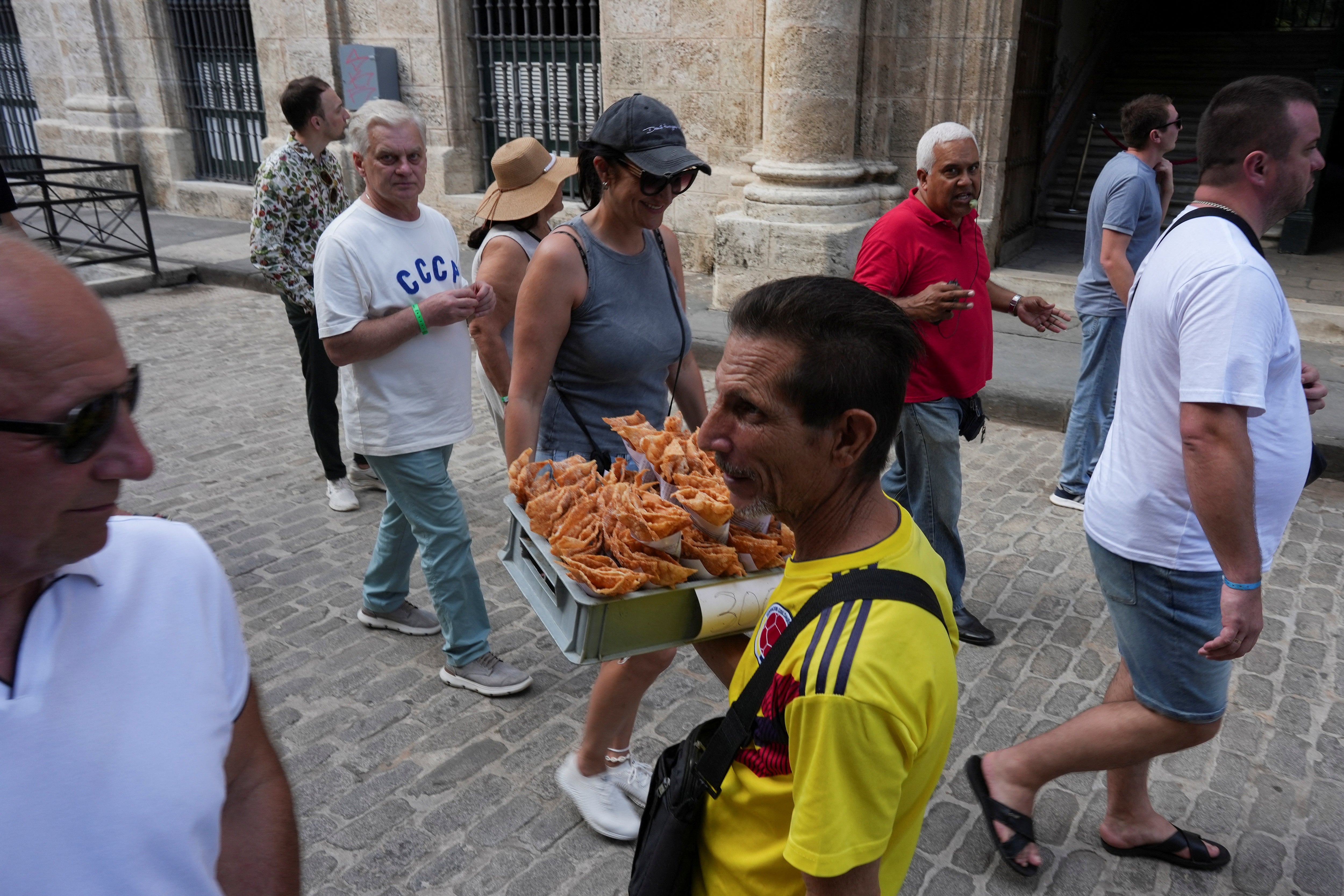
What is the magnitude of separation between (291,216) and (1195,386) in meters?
4.56

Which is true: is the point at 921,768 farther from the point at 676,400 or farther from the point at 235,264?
the point at 235,264

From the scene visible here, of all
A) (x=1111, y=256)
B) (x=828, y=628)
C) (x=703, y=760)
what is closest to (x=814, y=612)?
(x=828, y=628)

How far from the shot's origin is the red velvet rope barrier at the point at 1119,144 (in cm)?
920

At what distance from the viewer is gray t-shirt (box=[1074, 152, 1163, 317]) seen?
16.9ft

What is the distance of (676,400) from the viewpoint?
3211 mm

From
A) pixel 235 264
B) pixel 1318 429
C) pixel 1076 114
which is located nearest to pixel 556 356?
pixel 1318 429

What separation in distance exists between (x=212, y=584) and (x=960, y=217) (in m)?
3.21

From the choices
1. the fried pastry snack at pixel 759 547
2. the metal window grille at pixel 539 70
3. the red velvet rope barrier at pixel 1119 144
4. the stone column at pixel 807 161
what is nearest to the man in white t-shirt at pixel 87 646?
the fried pastry snack at pixel 759 547

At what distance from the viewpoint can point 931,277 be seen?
382 cm

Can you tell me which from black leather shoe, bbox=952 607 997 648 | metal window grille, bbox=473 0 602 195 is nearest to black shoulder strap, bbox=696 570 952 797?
black leather shoe, bbox=952 607 997 648

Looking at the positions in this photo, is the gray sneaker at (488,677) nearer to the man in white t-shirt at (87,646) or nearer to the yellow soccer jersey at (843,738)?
the yellow soccer jersey at (843,738)

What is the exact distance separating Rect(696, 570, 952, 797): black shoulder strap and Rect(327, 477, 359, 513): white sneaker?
4.36 m

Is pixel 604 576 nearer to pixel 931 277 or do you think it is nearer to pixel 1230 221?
pixel 1230 221

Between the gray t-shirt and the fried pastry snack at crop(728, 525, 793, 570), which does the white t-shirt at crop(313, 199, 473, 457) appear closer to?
the fried pastry snack at crop(728, 525, 793, 570)
